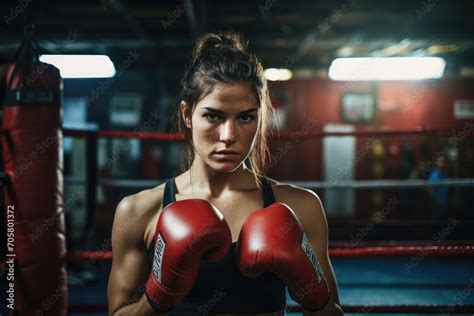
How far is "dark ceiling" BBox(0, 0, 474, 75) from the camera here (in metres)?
4.27

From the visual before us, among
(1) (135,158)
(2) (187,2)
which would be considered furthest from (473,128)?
(1) (135,158)

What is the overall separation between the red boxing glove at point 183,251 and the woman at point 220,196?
45 millimetres

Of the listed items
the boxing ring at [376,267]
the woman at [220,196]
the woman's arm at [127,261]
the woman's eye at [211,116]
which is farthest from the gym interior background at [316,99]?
the woman's arm at [127,261]

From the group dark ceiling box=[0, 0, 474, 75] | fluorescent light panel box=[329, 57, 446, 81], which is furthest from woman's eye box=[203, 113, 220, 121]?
fluorescent light panel box=[329, 57, 446, 81]

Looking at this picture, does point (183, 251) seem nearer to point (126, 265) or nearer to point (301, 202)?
point (126, 265)

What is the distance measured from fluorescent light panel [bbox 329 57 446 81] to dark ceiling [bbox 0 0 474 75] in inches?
4.7

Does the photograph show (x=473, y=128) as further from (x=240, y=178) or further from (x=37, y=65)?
(x=37, y=65)

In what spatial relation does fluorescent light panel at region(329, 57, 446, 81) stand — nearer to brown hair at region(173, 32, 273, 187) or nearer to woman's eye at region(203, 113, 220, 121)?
brown hair at region(173, 32, 273, 187)

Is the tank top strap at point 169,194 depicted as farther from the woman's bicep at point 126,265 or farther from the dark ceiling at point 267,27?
the dark ceiling at point 267,27

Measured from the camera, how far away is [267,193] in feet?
4.15

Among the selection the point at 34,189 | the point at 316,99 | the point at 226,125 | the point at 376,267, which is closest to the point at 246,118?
the point at 226,125

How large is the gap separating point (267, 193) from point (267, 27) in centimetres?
431

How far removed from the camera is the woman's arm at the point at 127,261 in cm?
118

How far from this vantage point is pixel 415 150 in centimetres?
607
